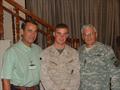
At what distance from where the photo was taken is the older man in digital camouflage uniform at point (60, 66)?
3.14m

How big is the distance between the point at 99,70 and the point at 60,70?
1.57ft

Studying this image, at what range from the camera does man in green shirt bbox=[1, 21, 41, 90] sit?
2998mm

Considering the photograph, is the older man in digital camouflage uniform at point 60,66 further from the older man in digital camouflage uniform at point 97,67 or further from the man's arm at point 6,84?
the man's arm at point 6,84

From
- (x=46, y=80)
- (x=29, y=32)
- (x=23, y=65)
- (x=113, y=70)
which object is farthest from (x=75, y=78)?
(x=29, y=32)

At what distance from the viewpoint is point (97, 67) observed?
10.6ft

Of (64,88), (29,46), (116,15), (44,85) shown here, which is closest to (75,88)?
(64,88)

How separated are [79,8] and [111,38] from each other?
3.08 ft

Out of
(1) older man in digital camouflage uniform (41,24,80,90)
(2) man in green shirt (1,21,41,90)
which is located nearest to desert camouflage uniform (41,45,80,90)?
(1) older man in digital camouflage uniform (41,24,80,90)

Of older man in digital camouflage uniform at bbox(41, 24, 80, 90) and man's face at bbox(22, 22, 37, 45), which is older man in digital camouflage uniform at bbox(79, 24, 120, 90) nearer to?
older man in digital camouflage uniform at bbox(41, 24, 80, 90)

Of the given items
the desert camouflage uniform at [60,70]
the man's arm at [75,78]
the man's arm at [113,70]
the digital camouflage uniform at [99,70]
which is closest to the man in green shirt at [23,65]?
the desert camouflage uniform at [60,70]

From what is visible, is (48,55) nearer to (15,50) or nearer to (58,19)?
(15,50)

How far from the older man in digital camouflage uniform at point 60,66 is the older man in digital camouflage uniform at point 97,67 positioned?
0.36 ft

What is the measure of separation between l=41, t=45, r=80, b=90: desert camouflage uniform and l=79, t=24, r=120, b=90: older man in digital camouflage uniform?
11 cm

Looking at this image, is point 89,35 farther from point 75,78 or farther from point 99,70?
point 75,78
